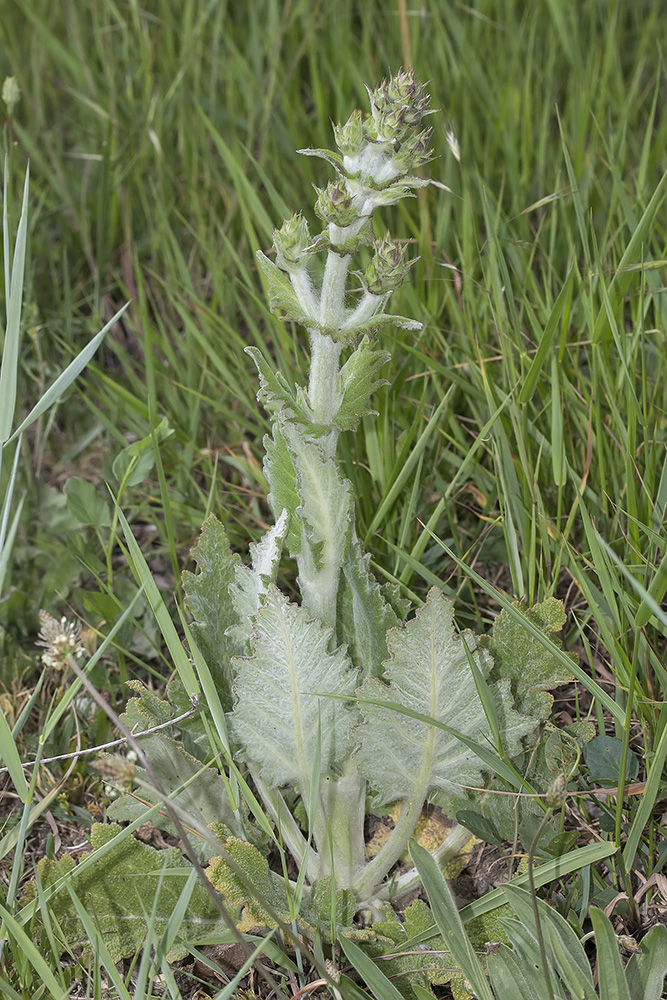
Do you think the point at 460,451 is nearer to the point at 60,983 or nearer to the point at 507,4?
the point at 60,983

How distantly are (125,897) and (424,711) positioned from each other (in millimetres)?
654

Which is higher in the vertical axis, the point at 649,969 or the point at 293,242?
the point at 293,242

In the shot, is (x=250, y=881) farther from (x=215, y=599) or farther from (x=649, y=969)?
(x=649, y=969)

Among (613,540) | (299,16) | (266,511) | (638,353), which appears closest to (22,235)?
(266,511)

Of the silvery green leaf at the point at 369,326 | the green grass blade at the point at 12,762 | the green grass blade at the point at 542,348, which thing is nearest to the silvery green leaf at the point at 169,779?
the green grass blade at the point at 12,762

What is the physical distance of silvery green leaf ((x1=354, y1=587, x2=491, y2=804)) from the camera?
4.90ft

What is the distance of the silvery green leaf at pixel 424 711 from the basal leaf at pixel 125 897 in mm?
402

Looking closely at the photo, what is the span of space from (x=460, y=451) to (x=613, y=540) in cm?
52

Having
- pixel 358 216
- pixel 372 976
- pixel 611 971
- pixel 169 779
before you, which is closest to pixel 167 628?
pixel 169 779

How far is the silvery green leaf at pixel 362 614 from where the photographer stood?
1586 mm

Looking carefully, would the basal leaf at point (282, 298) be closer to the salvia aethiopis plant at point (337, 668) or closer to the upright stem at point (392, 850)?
the salvia aethiopis plant at point (337, 668)

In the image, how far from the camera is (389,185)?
1320 mm

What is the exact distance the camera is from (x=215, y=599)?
1776 mm

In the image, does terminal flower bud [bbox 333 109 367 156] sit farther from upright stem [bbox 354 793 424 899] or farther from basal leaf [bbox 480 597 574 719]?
upright stem [bbox 354 793 424 899]
